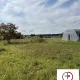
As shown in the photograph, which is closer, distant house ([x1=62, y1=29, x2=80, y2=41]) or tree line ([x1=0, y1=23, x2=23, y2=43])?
tree line ([x1=0, y1=23, x2=23, y2=43])

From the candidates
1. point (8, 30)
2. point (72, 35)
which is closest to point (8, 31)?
point (8, 30)

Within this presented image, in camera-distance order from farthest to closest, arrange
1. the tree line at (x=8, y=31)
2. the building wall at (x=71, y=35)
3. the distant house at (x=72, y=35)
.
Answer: the building wall at (x=71, y=35)
the distant house at (x=72, y=35)
the tree line at (x=8, y=31)

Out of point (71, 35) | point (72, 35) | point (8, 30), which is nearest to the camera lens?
point (8, 30)

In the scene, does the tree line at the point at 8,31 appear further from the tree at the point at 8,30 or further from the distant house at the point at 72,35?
the distant house at the point at 72,35

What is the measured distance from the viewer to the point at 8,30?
29.0m

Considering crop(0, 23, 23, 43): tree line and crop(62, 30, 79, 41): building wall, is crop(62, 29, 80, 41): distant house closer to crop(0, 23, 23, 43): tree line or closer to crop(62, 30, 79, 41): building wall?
crop(62, 30, 79, 41): building wall

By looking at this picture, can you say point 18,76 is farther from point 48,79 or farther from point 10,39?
point 10,39

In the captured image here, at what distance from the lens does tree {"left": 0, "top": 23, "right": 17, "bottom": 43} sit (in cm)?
2848

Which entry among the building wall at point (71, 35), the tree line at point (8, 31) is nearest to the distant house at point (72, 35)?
the building wall at point (71, 35)

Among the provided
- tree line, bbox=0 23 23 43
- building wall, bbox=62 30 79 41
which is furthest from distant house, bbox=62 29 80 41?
tree line, bbox=0 23 23 43

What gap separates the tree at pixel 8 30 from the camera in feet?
93.5

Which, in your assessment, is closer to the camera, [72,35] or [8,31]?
[8,31]

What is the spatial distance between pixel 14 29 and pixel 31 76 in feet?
77.3

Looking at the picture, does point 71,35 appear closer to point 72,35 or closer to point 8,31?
point 72,35
